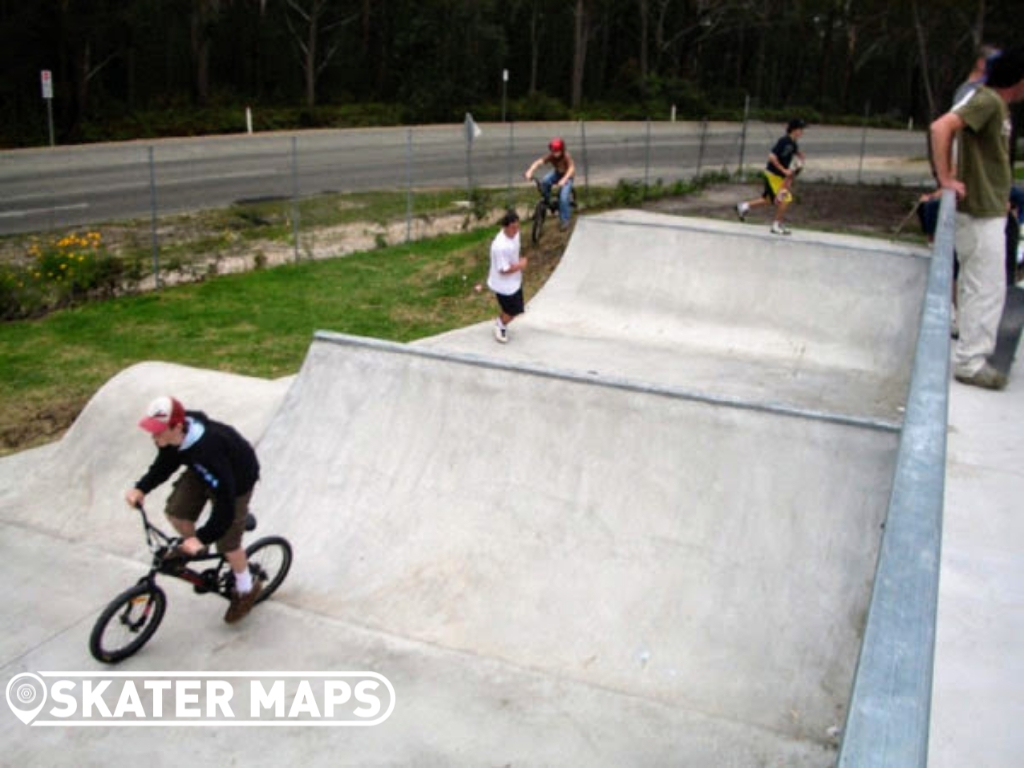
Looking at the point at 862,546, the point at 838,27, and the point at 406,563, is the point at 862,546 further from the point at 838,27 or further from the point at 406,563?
the point at 838,27

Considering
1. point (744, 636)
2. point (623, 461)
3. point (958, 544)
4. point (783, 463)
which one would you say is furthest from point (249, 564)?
point (958, 544)

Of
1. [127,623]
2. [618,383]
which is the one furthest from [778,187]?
[127,623]

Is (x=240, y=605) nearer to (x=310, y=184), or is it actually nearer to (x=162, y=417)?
(x=162, y=417)

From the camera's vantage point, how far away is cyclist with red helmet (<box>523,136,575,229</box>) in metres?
14.1

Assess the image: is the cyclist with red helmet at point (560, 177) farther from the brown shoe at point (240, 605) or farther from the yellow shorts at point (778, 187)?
the brown shoe at point (240, 605)

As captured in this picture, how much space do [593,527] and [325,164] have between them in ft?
81.8

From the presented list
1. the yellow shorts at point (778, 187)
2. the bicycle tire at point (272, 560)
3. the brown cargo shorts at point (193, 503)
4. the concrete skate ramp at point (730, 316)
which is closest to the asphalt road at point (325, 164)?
the yellow shorts at point (778, 187)

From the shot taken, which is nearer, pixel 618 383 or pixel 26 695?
pixel 26 695

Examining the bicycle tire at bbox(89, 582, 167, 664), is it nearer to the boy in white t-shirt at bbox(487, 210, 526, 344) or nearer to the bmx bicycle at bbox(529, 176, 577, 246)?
the boy in white t-shirt at bbox(487, 210, 526, 344)

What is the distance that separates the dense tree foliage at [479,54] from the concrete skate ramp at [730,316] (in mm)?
20844

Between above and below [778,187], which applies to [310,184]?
below

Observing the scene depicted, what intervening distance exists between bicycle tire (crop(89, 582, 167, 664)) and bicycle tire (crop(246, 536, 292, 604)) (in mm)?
604

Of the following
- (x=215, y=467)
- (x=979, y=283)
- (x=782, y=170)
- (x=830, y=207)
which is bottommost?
(x=215, y=467)

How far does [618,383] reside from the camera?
6.45 metres
